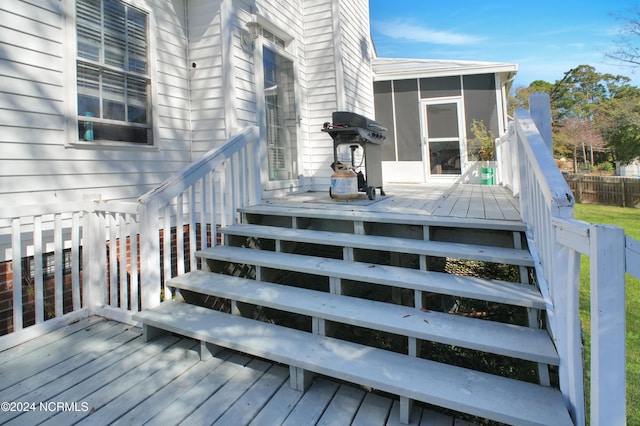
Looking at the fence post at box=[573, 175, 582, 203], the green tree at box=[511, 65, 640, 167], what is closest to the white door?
the fence post at box=[573, 175, 582, 203]

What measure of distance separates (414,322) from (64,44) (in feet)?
11.8

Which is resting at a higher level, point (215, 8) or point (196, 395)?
point (215, 8)

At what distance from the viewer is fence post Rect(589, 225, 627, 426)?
3.55 ft

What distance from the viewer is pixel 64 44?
301 cm

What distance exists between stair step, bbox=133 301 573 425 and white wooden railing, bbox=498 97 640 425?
0.59 feet

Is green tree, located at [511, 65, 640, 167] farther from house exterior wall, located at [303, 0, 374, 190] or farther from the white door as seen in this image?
house exterior wall, located at [303, 0, 374, 190]

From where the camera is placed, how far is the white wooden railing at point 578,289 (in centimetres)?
109

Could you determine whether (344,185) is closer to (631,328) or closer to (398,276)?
(398,276)

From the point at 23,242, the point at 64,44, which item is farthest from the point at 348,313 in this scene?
the point at 64,44

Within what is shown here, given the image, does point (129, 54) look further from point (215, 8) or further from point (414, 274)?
point (414, 274)

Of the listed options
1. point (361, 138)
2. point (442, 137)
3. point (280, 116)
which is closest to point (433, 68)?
point (442, 137)

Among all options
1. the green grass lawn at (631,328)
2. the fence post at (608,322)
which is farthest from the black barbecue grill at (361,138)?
the fence post at (608,322)

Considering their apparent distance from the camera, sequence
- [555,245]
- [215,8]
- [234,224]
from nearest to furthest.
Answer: [555,245], [234,224], [215,8]

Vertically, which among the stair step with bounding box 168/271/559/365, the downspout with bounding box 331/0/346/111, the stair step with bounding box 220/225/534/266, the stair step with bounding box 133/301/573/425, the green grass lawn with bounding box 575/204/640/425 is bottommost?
the green grass lawn with bounding box 575/204/640/425
